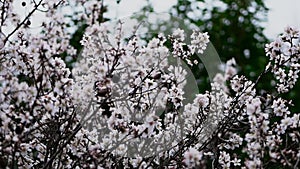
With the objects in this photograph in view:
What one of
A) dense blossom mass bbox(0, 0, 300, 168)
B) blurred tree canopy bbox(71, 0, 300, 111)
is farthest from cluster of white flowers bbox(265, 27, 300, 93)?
blurred tree canopy bbox(71, 0, 300, 111)

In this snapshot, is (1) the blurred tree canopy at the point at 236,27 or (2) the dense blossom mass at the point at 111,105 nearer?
(2) the dense blossom mass at the point at 111,105

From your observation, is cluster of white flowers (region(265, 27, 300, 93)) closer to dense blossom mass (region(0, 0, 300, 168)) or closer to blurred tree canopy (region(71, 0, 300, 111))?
dense blossom mass (region(0, 0, 300, 168))

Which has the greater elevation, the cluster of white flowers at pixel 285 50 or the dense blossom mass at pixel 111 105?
the cluster of white flowers at pixel 285 50

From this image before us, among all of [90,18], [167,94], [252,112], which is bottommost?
[252,112]

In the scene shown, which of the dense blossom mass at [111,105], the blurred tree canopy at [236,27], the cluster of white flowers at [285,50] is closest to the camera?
the dense blossom mass at [111,105]

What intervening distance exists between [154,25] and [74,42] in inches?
41.3

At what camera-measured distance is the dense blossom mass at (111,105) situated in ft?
7.09

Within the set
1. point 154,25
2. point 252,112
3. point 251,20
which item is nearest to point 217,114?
point 252,112

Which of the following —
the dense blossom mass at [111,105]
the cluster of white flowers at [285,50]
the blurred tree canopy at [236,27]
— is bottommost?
the dense blossom mass at [111,105]

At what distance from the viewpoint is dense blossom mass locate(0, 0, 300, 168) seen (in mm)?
2162

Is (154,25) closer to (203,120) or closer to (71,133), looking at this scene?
(203,120)

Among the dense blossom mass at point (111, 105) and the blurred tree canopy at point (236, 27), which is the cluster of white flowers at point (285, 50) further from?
the blurred tree canopy at point (236, 27)

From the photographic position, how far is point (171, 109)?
3078 mm

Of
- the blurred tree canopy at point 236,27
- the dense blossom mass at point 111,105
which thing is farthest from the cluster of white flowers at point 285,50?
the blurred tree canopy at point 236,27
